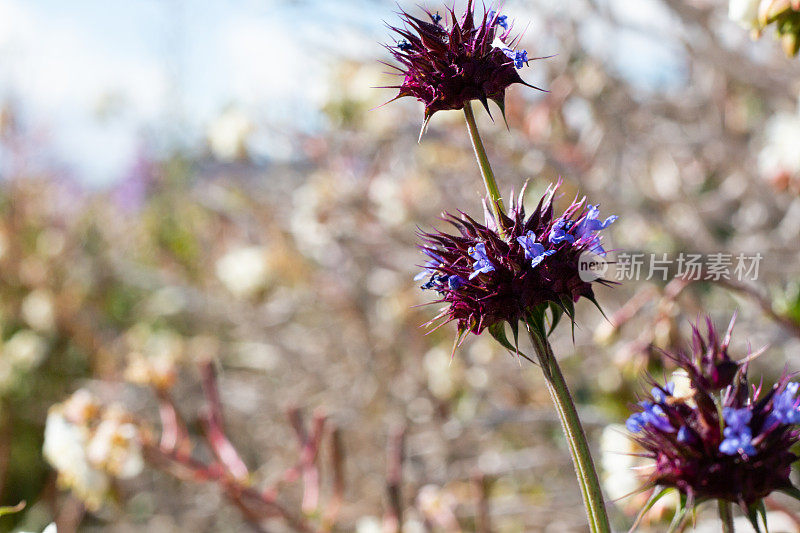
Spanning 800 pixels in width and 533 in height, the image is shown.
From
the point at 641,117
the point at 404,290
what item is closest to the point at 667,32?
the point at 641,117

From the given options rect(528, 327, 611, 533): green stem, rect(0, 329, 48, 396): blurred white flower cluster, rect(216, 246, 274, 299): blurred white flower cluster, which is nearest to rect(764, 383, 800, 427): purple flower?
rect(528, 327, 611, 533): green stem

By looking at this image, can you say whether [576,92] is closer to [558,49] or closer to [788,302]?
[558,49]

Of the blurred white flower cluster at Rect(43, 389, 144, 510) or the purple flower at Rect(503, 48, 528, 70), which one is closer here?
the purple flower at Rect(503, 48, 528, 70)

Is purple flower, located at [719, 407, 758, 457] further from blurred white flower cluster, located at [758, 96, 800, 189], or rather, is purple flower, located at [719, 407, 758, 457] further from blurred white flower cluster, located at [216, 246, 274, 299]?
blurred white flower cluster, located at [216, 246, 274, 299]

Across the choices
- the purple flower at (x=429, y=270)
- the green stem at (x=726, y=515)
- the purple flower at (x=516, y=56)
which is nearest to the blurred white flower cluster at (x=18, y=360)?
the purple flower at (x=429, y=270)

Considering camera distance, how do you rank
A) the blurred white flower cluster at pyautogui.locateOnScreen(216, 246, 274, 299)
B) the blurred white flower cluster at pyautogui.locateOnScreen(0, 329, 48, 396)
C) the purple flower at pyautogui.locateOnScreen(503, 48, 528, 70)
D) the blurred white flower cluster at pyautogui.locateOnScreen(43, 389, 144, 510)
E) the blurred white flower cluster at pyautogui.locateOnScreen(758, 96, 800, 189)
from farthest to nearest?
the blurred white flower cluster at pyautogui.locateOnScreen(0, 329, 48, 396) < the blurred white flower cluster at pyautogui.locateOnScreen(216, 246, 274, 299) < the blurred white flower cluster at pyautogui.locateOnScreen(758, 96, 800, 189) < the blurred white flower cluster at pyautogui.locateOnScreen(43, 389, 144, 510) < the purple flower at pyautogui.locateOnScreen(503, 48, 528, 70)

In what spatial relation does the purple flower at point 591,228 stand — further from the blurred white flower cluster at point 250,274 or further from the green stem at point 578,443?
the blurred white flower cluster at point 250,274

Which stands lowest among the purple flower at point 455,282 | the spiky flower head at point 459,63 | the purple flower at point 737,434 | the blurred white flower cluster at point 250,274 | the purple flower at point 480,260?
the purple flower at point 737,434
